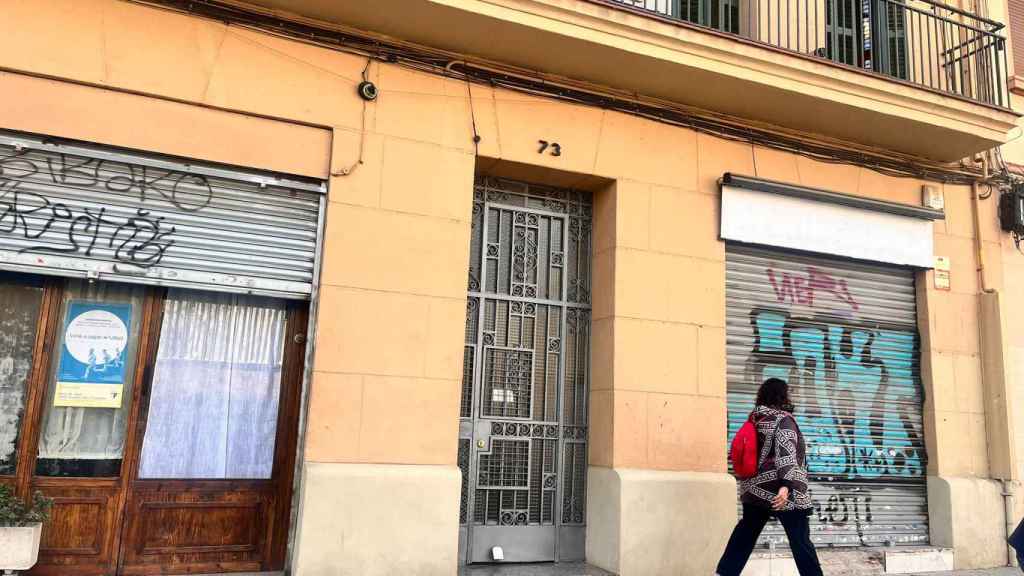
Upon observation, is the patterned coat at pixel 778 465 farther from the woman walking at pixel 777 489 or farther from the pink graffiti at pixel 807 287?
the pink graffiti at pixel 807 287

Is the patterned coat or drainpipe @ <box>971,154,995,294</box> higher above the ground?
drainpipe @ <box>971,154,995,294</box>

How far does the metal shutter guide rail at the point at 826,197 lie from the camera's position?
22.9 ft

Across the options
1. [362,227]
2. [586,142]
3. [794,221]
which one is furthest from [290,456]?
[794,221]

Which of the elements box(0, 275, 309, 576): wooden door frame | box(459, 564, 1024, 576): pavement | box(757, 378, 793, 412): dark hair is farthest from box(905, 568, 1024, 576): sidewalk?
box(0, 275, 309, 576): wooden door frame

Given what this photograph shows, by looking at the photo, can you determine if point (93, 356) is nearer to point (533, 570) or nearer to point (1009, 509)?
point (533, 570)

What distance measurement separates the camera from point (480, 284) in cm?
647

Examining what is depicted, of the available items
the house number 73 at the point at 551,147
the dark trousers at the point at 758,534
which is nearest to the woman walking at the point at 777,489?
the dark trousers at the point at 758,534

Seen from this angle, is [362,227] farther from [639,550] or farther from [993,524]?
[993,524]

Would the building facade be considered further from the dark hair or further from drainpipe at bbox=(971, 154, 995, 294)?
the dark hair

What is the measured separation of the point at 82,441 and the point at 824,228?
22.0ft

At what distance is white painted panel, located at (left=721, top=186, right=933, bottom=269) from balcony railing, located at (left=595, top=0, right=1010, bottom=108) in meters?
1.48

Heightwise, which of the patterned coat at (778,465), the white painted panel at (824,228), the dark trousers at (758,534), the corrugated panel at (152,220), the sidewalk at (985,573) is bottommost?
the sidewalk at (985,573)

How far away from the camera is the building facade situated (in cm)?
537

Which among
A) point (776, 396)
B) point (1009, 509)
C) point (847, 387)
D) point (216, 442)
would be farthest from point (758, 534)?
point (216, 442)
